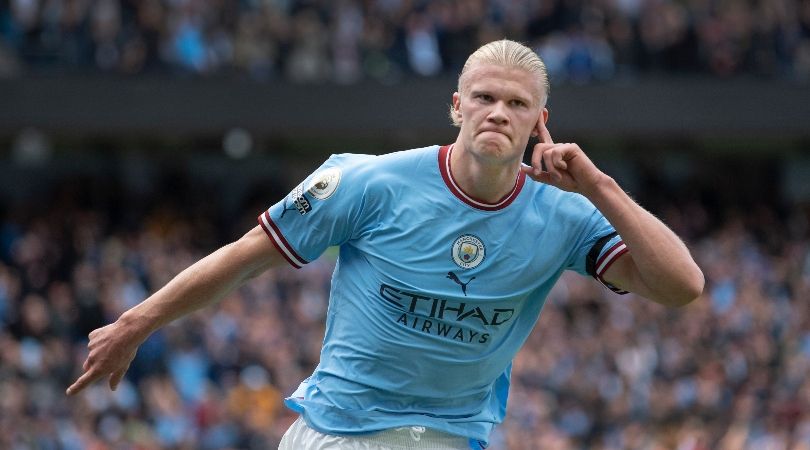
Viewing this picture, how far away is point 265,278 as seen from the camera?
1812cm

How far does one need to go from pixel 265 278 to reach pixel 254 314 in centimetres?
91

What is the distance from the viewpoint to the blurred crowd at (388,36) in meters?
20.1

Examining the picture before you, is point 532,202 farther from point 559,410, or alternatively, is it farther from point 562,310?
point 562,310

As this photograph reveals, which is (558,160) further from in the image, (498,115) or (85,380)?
(85,380)

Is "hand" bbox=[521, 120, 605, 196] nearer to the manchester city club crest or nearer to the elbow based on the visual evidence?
the manchester city club crest

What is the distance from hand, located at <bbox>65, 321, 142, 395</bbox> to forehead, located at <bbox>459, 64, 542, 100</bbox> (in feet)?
5.10

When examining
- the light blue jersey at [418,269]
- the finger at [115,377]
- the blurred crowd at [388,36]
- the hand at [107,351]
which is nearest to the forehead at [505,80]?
the light blue jersey at [418,269]

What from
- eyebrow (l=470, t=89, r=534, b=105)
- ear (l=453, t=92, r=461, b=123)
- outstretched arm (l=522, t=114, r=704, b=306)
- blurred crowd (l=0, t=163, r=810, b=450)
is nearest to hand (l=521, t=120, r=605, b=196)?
outstretched arm (l=522, t=114, r=704, b=306)

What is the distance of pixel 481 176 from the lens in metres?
5.18

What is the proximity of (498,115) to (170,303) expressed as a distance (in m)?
1.38

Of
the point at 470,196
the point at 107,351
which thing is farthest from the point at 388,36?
the point at 107,351

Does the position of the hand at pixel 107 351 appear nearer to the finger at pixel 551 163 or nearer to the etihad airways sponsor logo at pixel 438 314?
the etihad airways sponsor logo at pixel 438 314

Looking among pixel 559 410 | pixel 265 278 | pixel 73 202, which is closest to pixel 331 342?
pixel 559 410

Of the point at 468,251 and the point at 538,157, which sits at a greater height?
the point at 538,157
